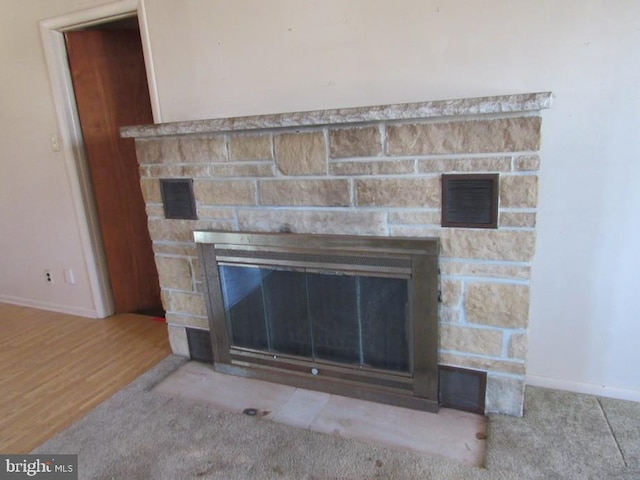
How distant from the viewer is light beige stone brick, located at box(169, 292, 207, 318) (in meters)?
2.25

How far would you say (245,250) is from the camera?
1971 mm

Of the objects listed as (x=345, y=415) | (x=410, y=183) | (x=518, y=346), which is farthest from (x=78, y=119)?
(x=518, y=346)

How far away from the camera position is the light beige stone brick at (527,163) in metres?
1.45

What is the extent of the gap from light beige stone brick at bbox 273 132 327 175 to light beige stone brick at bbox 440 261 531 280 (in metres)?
0.64

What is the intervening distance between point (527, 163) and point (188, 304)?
178 cm

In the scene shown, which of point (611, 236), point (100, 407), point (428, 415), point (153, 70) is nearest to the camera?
point (611, 236)

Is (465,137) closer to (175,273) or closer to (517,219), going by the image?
(517,219)

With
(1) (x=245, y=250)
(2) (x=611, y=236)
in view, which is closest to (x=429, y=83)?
(2) (x=611, y=236)

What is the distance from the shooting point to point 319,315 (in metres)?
1.92

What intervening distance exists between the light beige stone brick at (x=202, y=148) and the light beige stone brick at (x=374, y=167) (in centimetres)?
55

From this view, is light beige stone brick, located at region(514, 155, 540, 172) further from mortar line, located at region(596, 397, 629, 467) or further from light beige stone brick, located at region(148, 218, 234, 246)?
light beige stone brick, located at region(148, 218, 234, 246)

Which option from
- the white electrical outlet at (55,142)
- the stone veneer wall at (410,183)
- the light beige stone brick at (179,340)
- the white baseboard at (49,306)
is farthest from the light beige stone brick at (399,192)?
the white baseboard at (49,306)

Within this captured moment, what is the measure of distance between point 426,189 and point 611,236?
2.50 ft

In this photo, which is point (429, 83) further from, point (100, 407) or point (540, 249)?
point (100, 407)
